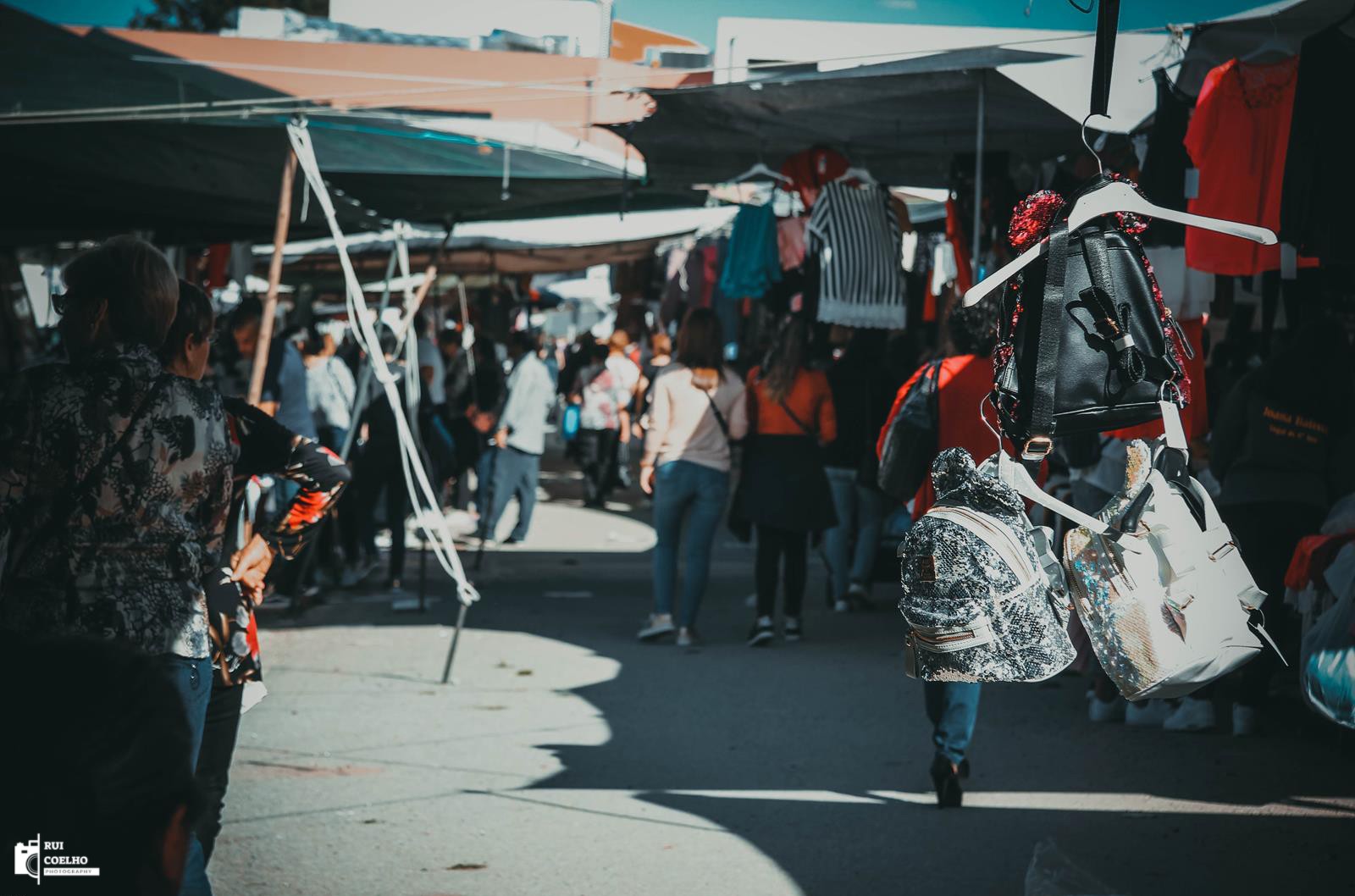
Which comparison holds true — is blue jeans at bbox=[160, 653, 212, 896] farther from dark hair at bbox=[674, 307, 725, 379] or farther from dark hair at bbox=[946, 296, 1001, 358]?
dark hair at bbox=[674, 307, 725, 379]

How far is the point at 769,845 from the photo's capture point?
527 cm

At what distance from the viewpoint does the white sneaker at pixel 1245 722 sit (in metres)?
6.73

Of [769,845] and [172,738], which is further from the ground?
[172,738]

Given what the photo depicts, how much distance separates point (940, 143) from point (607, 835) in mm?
5673

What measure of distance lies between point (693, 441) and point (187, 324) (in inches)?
219

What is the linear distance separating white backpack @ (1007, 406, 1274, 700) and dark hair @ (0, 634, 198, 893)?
82.7 inches

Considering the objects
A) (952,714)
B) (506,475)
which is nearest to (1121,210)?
(952,714)

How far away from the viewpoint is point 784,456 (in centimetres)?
910

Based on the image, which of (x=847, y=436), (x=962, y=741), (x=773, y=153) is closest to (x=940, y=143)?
(x=773, y=153)

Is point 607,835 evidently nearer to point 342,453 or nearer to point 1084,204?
point 1084,204

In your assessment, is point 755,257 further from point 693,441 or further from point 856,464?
point 856,464

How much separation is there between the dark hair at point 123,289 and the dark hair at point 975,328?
3122 mm

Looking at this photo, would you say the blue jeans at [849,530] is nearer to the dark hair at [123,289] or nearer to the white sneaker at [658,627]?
the white sneaker at [658,627]

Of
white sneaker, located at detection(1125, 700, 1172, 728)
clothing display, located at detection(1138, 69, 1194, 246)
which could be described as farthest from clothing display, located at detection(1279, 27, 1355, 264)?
white sneaker, located at detection(1125, 700, 1172, 728)
